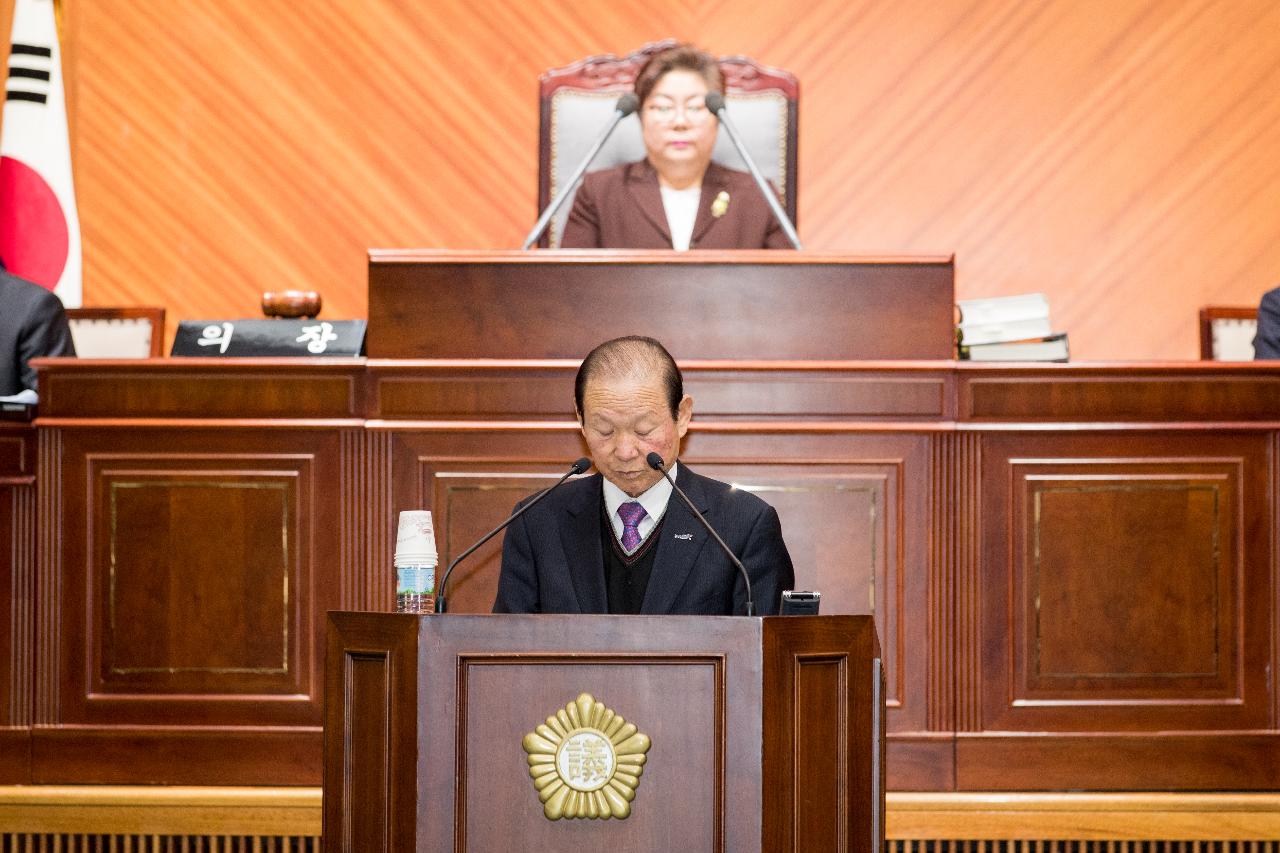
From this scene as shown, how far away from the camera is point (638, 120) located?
4.82 meters

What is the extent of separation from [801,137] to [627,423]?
318cm

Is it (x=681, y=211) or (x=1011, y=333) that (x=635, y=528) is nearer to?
(x=1011, y=333)

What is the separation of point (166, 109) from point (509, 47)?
1.23 metres

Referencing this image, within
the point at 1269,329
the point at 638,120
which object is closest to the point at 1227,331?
the point at 1269,329

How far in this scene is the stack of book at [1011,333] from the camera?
345 cm

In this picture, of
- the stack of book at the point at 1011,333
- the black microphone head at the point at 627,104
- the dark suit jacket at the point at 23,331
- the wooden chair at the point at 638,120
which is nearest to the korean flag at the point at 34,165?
the dark suit jacket at the point at 23,331

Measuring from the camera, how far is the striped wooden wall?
5.24 meters

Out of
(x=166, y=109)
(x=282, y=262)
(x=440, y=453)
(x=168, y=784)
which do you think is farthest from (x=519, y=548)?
(x=166, y=109)

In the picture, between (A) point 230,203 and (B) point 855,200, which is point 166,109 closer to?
(A) point 230,203

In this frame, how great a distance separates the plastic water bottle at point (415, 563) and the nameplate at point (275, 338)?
3.04 ft

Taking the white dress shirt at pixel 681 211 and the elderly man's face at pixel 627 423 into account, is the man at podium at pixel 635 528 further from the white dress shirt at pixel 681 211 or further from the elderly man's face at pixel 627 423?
the white dress shirt at pixel 681 211

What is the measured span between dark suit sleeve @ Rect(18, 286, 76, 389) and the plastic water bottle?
5.97 ft

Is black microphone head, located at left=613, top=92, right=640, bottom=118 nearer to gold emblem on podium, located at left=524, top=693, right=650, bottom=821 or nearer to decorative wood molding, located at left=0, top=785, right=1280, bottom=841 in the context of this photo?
decorative wood molding, located at left=0, top=785, right=1280, bottom=841

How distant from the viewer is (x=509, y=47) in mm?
5332
